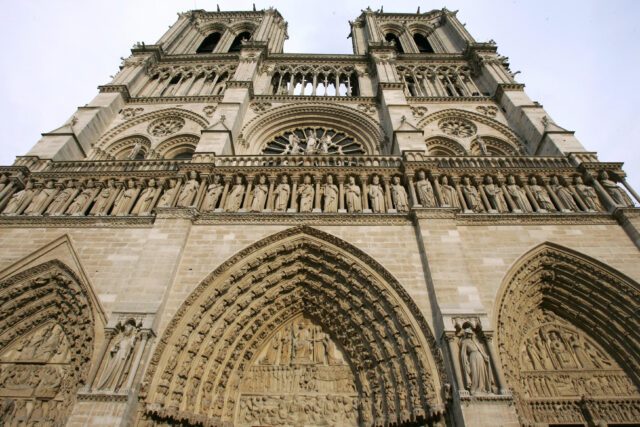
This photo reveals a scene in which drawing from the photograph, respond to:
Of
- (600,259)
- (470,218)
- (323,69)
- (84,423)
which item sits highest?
(323,69)

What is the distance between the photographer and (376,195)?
7777 millimetres

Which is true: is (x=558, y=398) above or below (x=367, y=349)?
below

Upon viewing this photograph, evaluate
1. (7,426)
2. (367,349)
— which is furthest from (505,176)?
(7,426)

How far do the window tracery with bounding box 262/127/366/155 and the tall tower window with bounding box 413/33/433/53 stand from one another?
9407 mm

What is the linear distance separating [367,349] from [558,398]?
2.97 meters

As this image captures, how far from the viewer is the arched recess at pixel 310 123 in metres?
11.5

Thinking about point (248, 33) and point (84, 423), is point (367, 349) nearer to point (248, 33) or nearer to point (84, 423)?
point (84, 423)

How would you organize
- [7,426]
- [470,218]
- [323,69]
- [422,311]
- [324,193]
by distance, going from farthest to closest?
[323,69] < [324,193] < [470,218] < [422,311] < [7,426]

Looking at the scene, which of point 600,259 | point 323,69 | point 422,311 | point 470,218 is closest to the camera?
point 422,311

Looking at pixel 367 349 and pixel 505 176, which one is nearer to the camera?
pixel 367 349

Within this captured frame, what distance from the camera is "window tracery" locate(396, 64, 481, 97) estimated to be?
44.4 ft

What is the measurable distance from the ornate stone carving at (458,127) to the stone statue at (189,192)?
7.89m

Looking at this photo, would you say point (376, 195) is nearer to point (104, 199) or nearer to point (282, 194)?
point (282, 194)

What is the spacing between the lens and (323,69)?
14.6 meters
